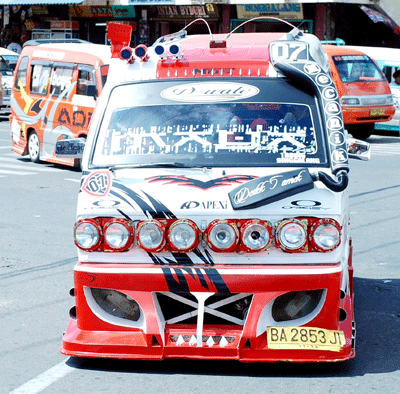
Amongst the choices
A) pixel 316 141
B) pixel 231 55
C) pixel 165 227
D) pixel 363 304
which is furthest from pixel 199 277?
pixel 363 304

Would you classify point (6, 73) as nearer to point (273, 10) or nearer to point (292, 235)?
point (273, 10)

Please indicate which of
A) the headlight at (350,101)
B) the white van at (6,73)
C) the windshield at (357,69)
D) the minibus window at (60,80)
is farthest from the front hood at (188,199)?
the white van at (6,73)

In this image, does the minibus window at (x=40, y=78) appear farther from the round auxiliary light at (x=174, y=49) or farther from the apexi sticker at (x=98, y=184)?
the apexi sticker at (x=98, y=184)

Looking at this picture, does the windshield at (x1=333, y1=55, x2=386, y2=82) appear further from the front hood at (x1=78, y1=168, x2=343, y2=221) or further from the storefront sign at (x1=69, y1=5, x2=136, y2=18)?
the front hood at (x1=78, y1=168, x2=343, y2=221)

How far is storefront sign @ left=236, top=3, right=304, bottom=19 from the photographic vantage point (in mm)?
30797

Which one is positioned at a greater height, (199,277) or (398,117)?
(199,277)

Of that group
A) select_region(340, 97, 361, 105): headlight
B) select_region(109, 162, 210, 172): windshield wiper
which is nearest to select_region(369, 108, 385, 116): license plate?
select_region(340, 97, 361, 105): headlight

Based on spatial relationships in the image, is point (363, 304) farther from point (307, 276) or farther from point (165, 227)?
point (165, 227)

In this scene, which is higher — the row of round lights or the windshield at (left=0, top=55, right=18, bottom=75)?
the row of round lights

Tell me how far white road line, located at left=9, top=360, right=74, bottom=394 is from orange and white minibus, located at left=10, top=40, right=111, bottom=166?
9074 millimetres

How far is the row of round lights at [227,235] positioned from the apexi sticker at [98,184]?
0.68ft

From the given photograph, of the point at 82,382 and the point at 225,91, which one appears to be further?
the point at 225,91

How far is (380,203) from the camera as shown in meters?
11.3

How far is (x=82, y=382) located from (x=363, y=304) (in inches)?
104
